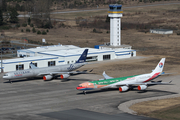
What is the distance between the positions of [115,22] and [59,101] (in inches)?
2769

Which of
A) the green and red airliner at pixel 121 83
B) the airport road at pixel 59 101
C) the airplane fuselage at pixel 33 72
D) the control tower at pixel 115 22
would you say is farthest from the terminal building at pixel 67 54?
the green and red airliner at pixel 121 83

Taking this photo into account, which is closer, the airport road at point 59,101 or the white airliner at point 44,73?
the airport road at point 59,101

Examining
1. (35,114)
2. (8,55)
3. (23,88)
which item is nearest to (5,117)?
(35,114)

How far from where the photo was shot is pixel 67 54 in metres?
123

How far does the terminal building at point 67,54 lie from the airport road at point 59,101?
1619cm

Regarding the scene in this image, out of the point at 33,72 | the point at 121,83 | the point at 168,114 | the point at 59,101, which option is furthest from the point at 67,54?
the point at 168,114

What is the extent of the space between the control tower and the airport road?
1929 inches

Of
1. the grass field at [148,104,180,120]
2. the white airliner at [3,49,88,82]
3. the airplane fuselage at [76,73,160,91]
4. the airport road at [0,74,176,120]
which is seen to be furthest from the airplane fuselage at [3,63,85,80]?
the grass field at [148,104,180,120]

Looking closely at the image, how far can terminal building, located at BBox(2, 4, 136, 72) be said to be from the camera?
4323 inches

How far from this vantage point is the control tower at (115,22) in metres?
134

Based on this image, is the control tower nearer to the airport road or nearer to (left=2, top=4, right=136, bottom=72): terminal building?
(left=2, top=4, right=136, bottom=72): terminal building

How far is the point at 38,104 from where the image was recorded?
7012 centimetres

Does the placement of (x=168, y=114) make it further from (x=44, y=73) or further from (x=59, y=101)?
(x=44, y=73)

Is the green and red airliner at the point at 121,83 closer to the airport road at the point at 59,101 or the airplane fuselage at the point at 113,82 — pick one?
the airplane fuselage at the point at 113,82
